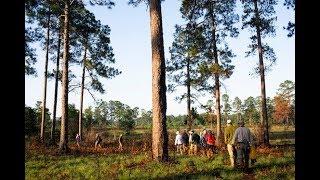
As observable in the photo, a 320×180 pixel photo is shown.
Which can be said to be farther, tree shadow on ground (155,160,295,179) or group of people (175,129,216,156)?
group of people (175,129,216,156)

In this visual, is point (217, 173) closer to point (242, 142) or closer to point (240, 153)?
point (240, 153)

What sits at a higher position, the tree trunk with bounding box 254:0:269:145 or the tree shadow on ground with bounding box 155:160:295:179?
the tree trunk with bounding box 254:0:269:145

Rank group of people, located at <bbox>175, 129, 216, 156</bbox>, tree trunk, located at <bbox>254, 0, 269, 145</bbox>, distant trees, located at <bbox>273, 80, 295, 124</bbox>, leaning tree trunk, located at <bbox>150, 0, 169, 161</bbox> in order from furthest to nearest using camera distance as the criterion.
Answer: distant trees, located at <bbox>273, 80, 295, 124</bbox>, tree trunk, located at <bbox>254, 0, 269, 145</bbox>, group of people, located at <bbox>175, 129, 216, 156</bbox>, leaning tree trunk, located at <bbox>150, 0, 169, 161</bbox>

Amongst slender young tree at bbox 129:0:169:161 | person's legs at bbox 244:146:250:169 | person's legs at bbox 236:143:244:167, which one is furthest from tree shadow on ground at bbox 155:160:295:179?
slender young tree at bbox 129:0:169:161

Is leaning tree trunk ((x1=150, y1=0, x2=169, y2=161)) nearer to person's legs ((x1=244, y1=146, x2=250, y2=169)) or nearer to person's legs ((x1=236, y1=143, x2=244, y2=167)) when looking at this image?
person's legs ((x1=236, y1=143, x2=244, y2=167))

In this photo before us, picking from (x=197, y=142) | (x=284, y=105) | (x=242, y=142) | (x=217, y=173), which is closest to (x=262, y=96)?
(x=197, y=142)

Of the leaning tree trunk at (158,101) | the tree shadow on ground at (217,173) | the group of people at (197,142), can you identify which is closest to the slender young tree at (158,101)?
the leaning tree trunk at (158,101)

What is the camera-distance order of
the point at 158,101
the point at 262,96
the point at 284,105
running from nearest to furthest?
the point at 158,101
the point at 262,96
the point at 284,105

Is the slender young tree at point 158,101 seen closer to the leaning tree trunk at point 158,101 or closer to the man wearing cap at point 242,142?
the leaning tree trunk at point 158,101
